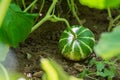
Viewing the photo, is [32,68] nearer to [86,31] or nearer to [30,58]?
[30,58]

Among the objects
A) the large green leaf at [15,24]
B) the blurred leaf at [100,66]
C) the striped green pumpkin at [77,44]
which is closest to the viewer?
the large green leaf at [15,24]

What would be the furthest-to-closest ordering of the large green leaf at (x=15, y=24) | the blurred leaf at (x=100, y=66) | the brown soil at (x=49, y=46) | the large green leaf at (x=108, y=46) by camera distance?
the brown soil at (x=49, y=46)
the blurred leaf at (x=100, y=66)
the large green leaf at (x=15, y=24)
the large green leaf at (x=108, y=46)

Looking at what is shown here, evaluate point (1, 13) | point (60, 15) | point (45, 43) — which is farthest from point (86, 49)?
point (1, 13)

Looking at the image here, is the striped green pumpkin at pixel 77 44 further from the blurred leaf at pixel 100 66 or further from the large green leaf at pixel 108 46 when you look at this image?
the large green leaf at pixel 108 46

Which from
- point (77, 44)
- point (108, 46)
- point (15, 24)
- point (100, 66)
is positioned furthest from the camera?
point (77, 44)

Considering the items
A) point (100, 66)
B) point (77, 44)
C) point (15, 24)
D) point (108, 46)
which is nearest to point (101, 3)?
point (108, 46)

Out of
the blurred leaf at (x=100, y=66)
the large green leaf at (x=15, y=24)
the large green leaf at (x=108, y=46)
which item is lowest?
the blurred leaf at (x=100, y=66)

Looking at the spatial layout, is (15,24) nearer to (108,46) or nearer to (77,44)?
(108,46)

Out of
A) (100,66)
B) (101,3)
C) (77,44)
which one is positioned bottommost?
(100,66)

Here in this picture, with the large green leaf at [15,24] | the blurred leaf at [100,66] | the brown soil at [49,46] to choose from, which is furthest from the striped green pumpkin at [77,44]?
the large green leaf at [15,24]
